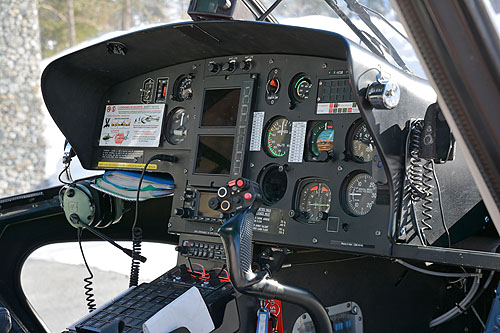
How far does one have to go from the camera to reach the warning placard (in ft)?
9.85

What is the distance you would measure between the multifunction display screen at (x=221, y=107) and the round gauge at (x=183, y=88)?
0.11 m

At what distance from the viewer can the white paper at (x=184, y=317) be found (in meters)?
2.08

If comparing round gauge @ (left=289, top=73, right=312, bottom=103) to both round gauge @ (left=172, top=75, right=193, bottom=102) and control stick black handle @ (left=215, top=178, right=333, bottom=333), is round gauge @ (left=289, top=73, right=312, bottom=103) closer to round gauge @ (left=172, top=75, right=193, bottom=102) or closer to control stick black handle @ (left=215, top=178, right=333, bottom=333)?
round gauge @ (left=172, top=75, right=193, bottom=102)

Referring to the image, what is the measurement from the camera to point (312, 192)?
8.16ft

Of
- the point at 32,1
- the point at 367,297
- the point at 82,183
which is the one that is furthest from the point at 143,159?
the point at 32,1

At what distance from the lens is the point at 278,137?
8.54 feet

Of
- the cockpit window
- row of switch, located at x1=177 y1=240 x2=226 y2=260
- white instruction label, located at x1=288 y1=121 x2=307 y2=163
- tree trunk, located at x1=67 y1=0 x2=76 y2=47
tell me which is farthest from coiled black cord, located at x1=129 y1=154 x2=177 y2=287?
tree trunk, located at x1=67 y1=0 x2=76 y2=47

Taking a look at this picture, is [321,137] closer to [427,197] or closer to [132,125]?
[427,197]

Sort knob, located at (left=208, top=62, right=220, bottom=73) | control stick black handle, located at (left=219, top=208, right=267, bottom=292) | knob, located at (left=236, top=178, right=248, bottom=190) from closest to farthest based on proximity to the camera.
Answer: control stick black handle, located at (left=219, top=208, right=267, bottom=292)
knob, located at (left=236, top=178, right=248, bottom=190)
knob, located at (left=208, top=62, right=220, bottom=73)

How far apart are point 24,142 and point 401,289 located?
9.26 meters

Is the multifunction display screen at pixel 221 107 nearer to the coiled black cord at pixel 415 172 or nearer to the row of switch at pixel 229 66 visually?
the row of switch at pixel 229 66

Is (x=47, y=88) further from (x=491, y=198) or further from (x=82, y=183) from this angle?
(x=491, y=198)

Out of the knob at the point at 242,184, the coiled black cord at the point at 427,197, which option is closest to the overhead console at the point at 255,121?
the coiled black cord at the point at 427,197

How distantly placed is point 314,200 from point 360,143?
28cm
